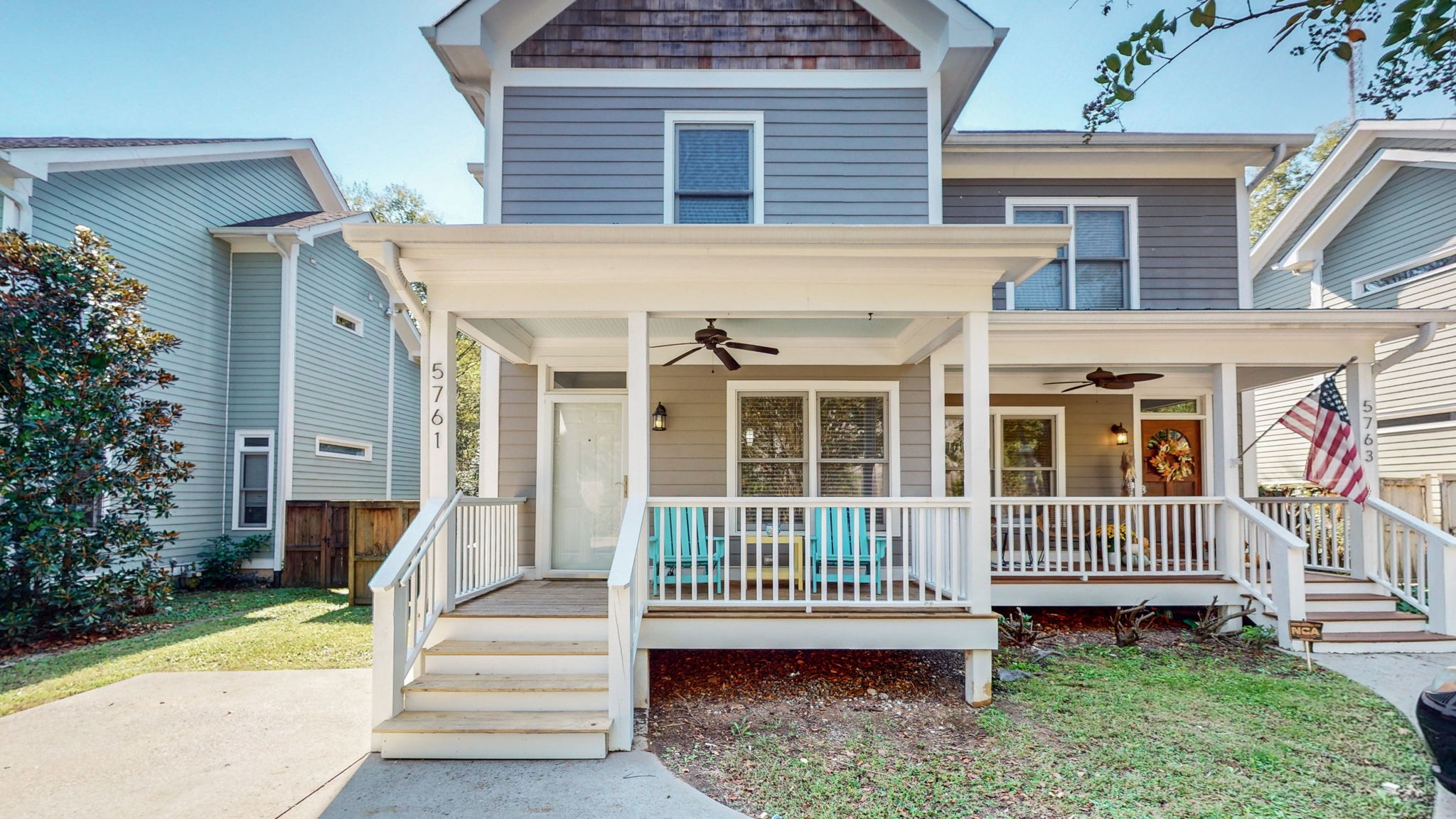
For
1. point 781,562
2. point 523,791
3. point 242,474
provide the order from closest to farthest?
point 523,791 < point 781,562 < point 242,474

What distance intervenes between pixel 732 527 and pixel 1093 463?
5.03m

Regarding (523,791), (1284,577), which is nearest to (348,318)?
(523,791)

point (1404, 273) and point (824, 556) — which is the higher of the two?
point (1404, 273)

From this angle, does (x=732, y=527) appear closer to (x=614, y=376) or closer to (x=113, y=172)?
(x=614, y=376)

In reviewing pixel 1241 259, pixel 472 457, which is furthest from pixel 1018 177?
pixel 472 457

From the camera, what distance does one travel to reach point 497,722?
4.42 m

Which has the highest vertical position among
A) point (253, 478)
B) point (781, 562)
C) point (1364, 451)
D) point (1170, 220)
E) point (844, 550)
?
point (1170, 220)

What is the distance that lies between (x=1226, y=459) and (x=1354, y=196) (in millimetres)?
7283

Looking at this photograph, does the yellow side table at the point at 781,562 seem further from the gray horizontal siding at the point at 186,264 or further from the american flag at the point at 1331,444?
the gray horizontal siding at the point at 186,264

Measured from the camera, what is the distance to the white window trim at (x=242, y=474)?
36.1 feet

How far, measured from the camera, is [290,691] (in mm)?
5598

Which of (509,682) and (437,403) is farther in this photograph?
(437,403)

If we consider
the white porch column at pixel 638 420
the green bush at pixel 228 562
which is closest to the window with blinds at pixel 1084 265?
the white porch column at pixel 638 420

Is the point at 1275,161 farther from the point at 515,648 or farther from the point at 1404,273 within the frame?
the point at 515,648
